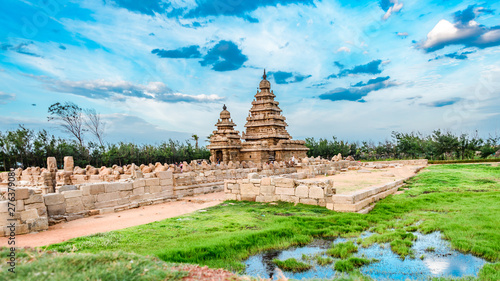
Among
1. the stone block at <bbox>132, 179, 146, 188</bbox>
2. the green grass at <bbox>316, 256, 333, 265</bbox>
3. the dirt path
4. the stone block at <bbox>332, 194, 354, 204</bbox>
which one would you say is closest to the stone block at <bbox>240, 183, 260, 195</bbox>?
the dirt path

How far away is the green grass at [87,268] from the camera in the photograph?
2.97 meters

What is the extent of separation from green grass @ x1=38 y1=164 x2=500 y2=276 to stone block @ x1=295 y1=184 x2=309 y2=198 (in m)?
0.39

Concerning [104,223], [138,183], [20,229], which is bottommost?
[104,223]

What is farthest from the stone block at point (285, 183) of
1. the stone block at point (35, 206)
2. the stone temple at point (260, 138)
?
the stone temple at point (260, 138)

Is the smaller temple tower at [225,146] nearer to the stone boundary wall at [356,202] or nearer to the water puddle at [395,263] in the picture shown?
the stone boundary wall at [356,202]

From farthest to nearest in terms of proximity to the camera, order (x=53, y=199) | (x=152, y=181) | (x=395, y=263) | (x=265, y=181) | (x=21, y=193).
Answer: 1. (x=152, y=181)
2. (x=265, y=181)
3. (x=53, y=199)
4. (x=21, y=193)
5. (x=395, y=263)

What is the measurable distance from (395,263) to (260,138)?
27885mm

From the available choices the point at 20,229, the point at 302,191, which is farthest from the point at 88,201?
the point at 302,191

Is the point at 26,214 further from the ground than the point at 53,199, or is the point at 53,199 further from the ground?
the point at 53,199

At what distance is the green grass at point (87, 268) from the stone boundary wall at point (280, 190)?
6537mm

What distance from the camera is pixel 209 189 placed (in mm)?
15219

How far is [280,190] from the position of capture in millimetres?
10344

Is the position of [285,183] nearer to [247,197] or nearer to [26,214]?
[247,197]

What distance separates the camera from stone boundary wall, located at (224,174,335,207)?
31.2ft
